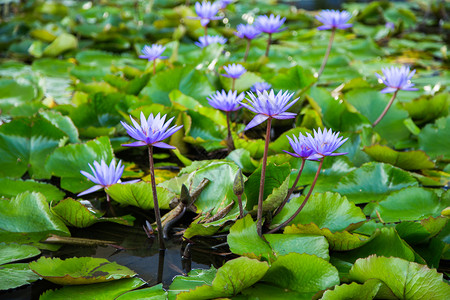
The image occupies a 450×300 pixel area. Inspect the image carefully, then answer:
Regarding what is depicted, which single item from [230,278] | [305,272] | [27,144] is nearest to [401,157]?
[305,272]

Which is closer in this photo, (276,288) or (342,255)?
(276,288)

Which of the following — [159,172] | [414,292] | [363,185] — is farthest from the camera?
[159,172]

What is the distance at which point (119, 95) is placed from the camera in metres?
1.96

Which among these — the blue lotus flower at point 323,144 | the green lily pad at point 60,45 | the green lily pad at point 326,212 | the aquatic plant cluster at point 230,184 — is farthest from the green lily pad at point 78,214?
the green lily pad at point 60,45

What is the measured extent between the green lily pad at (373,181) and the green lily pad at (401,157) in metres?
0.11

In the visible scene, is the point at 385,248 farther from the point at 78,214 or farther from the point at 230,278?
the point at 78,214

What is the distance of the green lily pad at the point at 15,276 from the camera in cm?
103

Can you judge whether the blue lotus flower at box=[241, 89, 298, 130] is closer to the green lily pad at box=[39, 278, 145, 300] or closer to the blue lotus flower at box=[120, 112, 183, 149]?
the blue lotus flower at box=[120, 112, 183, 149]

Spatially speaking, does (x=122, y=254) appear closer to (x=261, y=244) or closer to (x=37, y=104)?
(x=261, y=244)

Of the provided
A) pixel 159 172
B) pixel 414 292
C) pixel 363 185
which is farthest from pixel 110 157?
pixel 414 292

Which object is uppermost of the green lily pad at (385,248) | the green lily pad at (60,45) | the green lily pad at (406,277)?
the green lily pad at (406,277)

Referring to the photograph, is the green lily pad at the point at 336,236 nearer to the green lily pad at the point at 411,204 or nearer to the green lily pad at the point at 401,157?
the green lily pad at the point at 411,204

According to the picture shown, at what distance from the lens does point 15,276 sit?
1.06 meters

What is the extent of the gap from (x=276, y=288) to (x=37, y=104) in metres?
1.57
